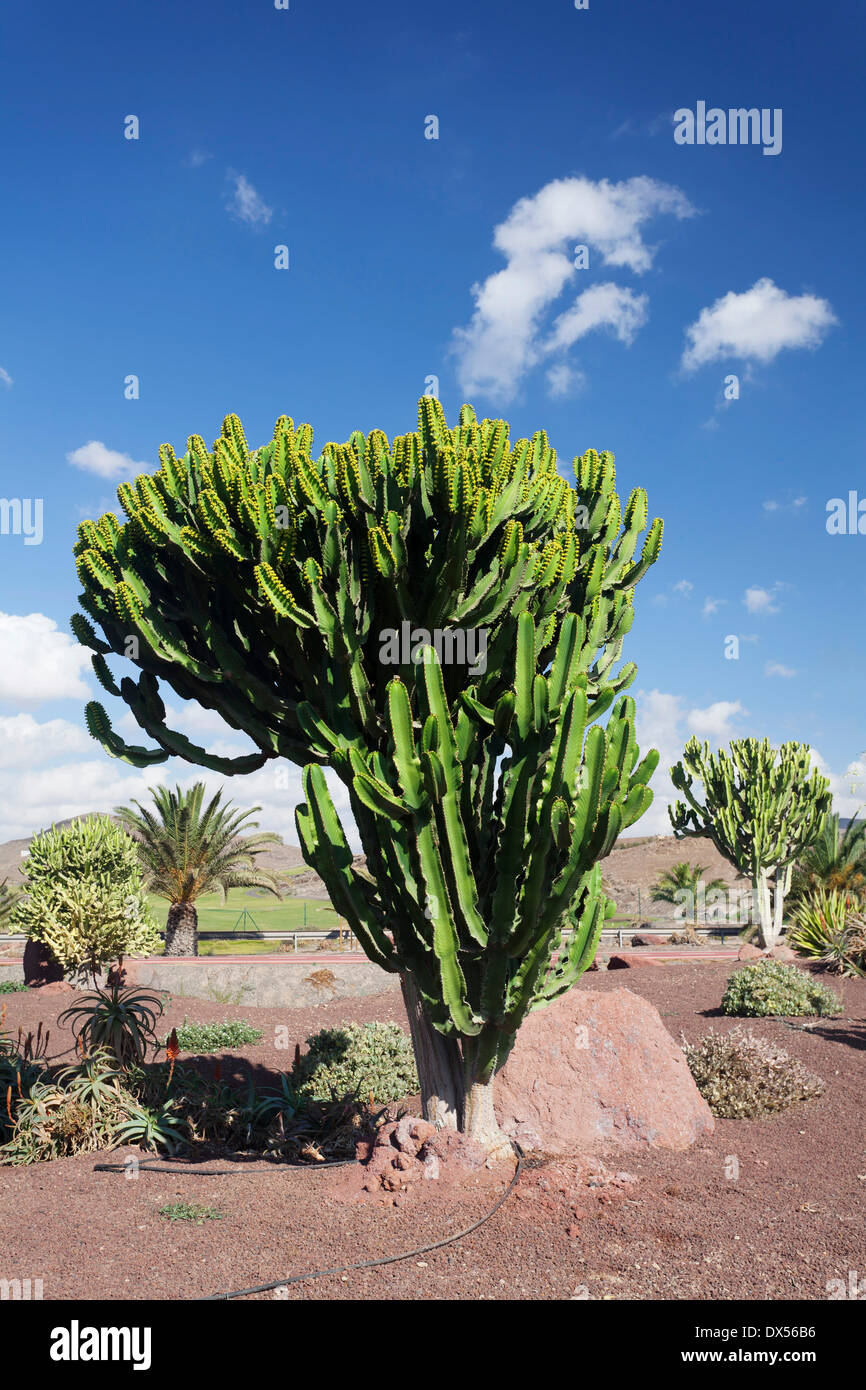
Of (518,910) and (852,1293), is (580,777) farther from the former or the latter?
(852,1293)

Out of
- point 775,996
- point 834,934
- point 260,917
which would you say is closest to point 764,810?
point 834,934

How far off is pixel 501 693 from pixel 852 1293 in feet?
13.2

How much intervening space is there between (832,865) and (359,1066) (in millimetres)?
17049

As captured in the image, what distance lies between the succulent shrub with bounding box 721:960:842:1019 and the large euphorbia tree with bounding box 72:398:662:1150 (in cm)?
643

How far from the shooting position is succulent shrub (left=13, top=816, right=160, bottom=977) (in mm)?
14914

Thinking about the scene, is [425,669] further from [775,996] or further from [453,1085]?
[775,996]

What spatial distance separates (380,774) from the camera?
18.2 ft

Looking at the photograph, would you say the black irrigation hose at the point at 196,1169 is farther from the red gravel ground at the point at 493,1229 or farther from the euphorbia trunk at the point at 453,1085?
the euphorbia trunk at the point at 453,1085

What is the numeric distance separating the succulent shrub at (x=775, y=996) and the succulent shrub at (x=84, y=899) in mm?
10065

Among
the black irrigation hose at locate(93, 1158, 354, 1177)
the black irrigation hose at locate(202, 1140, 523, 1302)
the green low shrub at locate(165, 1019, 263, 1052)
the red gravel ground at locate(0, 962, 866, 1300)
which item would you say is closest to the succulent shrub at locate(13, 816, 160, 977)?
the green low shrub at locate(165, 1019, 263, 1052)

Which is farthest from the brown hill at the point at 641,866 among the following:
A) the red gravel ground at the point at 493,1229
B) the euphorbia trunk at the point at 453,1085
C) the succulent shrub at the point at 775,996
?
the euphorbia trunk at the point at 453,1085

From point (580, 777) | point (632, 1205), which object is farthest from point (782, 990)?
point (580, 777)

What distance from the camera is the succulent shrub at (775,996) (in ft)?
38.8
